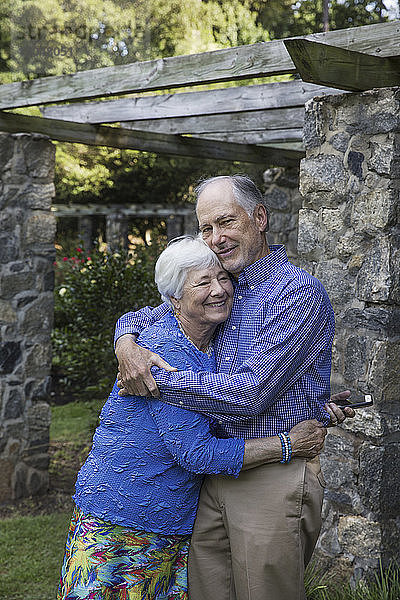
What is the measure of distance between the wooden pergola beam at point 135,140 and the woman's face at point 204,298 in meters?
3.19

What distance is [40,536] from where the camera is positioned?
16.6ft

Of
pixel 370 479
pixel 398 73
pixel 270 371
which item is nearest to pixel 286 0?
pixel 398 73

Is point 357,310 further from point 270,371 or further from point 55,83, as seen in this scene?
point 55,83

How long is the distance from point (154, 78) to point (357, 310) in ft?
5.68

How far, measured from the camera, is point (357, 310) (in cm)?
361

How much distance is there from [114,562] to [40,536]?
2840 millimetres

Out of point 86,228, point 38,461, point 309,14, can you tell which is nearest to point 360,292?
point 38,461

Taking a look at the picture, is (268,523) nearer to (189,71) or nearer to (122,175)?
(189,71)

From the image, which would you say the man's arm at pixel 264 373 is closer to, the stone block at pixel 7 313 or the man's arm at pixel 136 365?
the man's arm at pixel 136 365

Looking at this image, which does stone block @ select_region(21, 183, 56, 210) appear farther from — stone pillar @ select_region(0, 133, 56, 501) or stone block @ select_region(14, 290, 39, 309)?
stone block @ select_region(14, 290, 39, 309)

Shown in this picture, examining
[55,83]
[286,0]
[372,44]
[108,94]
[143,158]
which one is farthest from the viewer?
[143,158]

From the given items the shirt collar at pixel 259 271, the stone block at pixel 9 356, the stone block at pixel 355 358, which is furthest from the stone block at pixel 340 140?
the stone block at pixel 9 356

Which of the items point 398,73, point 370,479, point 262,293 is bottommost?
point 370,479

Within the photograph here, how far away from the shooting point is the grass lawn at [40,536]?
4.38 m
